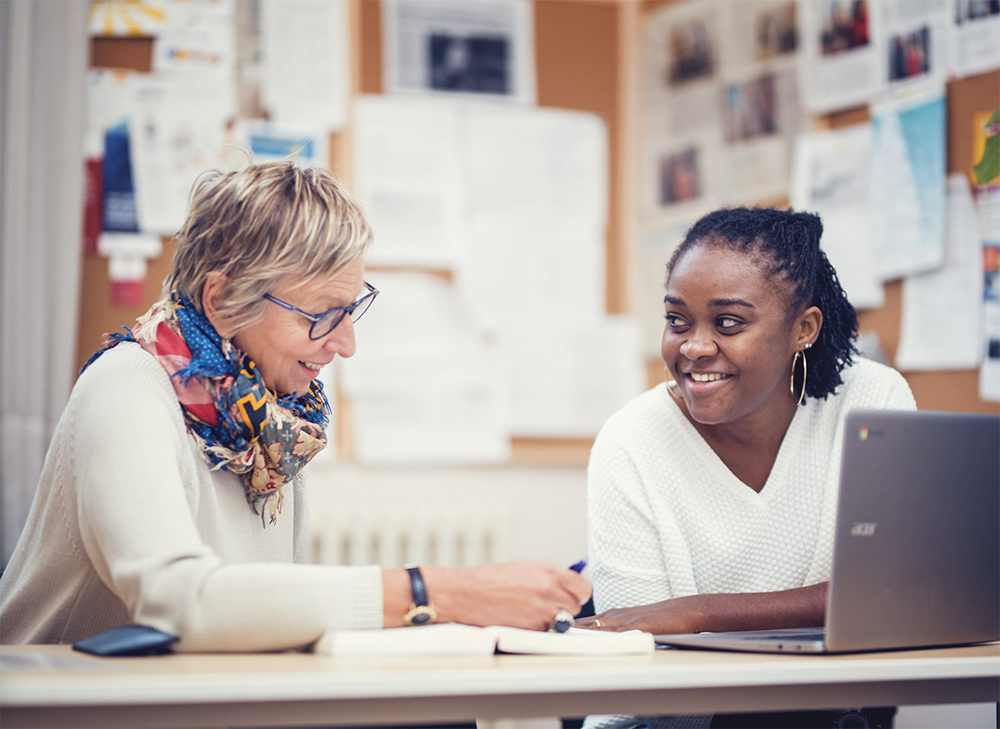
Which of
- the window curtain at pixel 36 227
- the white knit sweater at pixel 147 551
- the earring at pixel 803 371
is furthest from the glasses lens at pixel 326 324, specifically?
the window curtain at pixel 36 227

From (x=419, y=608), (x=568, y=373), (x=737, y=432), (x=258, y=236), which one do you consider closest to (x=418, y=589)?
(x=419, y=608)

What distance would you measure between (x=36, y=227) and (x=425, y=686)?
1897mm

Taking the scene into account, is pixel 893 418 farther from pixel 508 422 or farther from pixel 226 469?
pixel 508 422

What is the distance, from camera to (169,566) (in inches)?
36.4

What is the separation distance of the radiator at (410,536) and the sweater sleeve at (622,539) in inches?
44.8

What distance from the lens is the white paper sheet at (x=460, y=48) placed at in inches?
107

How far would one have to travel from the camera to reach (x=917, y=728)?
1.84 m

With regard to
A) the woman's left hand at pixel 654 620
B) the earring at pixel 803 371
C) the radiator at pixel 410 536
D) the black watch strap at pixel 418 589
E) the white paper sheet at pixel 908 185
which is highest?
the white paper sheet at pixel 908 185

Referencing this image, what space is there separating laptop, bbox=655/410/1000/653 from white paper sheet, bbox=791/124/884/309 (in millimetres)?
1281

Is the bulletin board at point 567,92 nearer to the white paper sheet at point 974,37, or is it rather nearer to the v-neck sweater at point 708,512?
the white paper sheet at point 974,37

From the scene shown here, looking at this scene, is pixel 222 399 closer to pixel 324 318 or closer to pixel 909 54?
pixel 324 318

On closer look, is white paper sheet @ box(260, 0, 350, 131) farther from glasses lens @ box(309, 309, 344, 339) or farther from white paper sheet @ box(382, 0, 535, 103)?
glasses lens @ box(309, 309, 344, 339)

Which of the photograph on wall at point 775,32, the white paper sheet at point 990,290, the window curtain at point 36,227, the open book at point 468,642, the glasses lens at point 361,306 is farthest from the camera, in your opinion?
the photograph on wall at point 775,32

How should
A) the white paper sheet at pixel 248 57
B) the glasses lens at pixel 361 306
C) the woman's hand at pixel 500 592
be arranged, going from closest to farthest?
the woman's hand at pixel 500 592 → the glasses lens at pixel 361 306 → the white paper sheet at pixel 248 57
